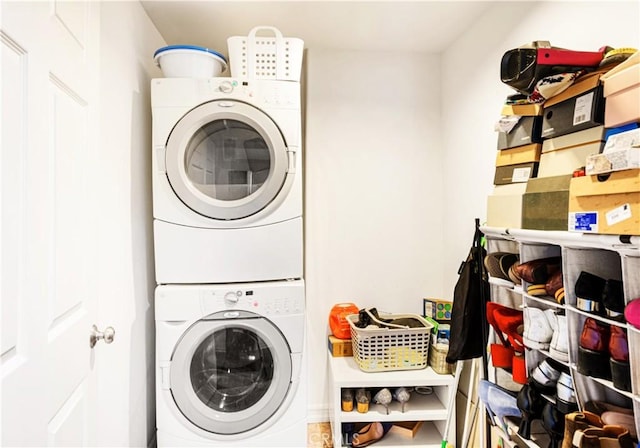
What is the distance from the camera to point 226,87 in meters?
1.86

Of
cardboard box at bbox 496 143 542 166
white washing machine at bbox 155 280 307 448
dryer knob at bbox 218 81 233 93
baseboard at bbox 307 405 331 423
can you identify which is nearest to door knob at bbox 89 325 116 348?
white washing machine at bbox 155 280 307 448

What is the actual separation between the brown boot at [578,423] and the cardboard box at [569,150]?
0.70 m

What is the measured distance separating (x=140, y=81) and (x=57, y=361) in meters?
1.48

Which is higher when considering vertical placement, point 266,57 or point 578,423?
point 266,57

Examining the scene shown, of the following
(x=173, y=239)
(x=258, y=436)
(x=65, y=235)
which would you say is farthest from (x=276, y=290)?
(x=65, y=235)

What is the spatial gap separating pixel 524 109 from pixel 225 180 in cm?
133

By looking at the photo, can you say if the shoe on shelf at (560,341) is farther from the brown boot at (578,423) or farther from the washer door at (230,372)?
the washer door at (230,372)

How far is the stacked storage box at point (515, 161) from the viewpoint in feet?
4.50

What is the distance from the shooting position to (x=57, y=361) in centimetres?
93

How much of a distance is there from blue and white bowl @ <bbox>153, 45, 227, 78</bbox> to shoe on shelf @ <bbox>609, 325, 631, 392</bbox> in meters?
1.93

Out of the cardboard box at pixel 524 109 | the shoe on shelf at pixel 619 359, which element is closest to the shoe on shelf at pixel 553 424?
the shoe on shelf at pixel 619 359

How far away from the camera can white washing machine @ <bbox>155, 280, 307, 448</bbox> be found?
183 cm

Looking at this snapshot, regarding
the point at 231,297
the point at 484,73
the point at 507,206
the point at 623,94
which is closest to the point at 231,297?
the point at 231,297

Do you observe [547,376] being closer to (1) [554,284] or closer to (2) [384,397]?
(1) [554,284]
